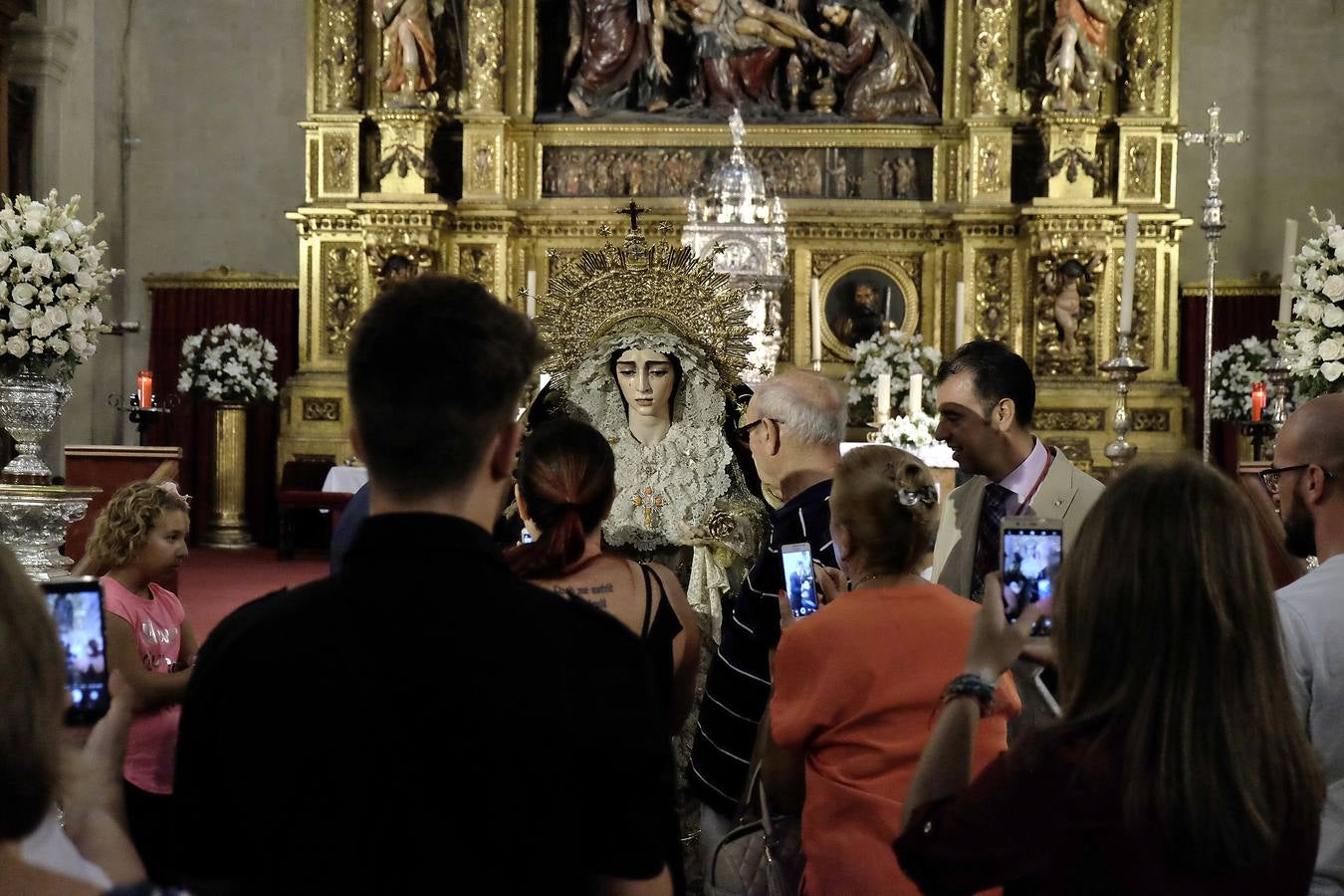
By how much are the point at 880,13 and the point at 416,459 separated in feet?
38.1

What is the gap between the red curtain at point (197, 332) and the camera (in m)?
13.6

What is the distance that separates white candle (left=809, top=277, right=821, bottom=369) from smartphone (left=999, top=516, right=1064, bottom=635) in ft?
29.6

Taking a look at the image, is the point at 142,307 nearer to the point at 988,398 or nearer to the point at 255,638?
the point at 988,398

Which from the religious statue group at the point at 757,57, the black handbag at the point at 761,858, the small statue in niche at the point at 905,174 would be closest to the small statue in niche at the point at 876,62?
the religious statue group at the point at 757,57

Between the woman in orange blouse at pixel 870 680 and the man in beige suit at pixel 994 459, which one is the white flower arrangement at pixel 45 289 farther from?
the woman in orange blouse at pixel 870 680

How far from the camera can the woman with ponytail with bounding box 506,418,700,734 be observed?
2.76 m

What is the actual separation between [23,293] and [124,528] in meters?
2.40

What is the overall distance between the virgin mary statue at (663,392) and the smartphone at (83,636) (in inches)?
90.1

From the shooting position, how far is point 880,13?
485 inches

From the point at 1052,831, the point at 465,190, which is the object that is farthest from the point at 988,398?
the point at 465,190

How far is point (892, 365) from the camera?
11.3 meters

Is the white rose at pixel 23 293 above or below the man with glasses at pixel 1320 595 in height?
above

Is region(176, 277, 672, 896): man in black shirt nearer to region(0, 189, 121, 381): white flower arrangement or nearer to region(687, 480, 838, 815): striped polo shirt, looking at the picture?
region(687, 480, 838, 815): striped polo shirt

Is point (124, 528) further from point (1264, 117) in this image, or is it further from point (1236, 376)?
point (1264, 117)
